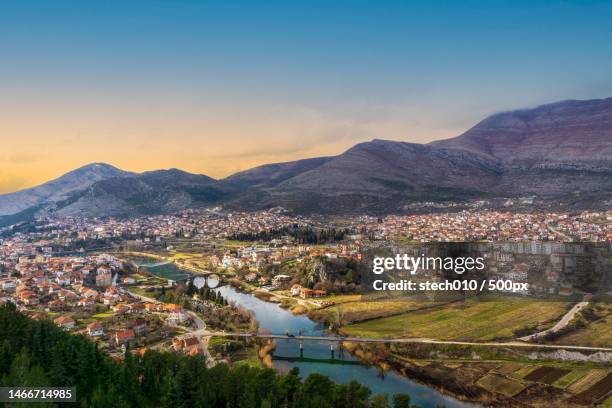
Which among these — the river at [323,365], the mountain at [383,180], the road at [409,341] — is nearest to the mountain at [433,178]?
the mountain at [383,180]

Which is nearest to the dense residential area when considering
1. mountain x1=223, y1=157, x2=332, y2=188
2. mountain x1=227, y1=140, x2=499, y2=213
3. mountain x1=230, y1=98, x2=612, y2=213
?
mountain x1=230, y1=98, x2=612, y2=213

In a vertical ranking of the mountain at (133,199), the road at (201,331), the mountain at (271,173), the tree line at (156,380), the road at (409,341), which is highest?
the mountain at (271,173)

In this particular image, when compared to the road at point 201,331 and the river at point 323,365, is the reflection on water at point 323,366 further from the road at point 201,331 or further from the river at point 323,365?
the road at point 201,331

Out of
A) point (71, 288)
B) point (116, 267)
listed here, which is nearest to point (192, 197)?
point (116, 267)

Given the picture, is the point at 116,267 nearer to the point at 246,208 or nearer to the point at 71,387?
the point at 71,387

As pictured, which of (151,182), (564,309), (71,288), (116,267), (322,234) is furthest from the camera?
(151,182)

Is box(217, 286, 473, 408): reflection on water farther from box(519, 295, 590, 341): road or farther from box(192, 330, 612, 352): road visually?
box(519, 295, 590, 341): road
